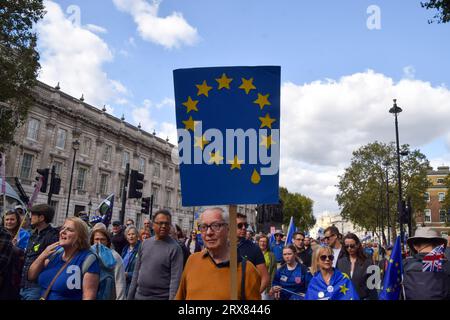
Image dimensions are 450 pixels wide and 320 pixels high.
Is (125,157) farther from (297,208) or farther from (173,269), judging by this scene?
(297,208)

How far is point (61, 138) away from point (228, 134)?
40.6m

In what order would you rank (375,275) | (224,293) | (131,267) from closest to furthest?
(224,293), (375,275), (131,267)

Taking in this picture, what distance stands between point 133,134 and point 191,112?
49.8m

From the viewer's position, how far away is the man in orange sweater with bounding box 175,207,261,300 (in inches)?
106

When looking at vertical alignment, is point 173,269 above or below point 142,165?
below

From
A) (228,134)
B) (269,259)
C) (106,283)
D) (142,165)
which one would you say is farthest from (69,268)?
(142,165)

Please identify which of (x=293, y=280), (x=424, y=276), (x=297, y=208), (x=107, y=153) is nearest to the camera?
(x=424, y=276)

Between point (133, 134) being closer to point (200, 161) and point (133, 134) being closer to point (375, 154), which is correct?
point (375, 154)

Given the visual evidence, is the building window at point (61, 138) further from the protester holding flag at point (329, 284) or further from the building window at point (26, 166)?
the protester holding flag at point (329, 284)

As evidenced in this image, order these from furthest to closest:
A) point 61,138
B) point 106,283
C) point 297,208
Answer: point 297,208 → point 61,138 → point 106,283

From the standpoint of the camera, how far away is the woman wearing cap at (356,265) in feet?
17.2

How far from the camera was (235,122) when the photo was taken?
272 cm

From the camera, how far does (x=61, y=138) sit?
3959 cm
